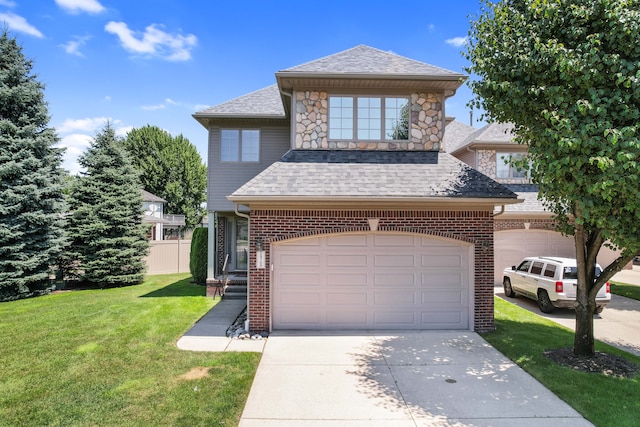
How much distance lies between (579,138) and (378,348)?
16.9ft

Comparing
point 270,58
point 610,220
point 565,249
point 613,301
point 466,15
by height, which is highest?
point 270,58

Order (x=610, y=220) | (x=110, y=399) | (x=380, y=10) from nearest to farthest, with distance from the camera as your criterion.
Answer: (x=110, y=399), (x=610, y=220), (x=380, y=10)

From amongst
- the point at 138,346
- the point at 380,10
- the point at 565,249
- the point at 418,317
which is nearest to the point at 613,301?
the point at 565,249

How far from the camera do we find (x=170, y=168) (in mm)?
37812

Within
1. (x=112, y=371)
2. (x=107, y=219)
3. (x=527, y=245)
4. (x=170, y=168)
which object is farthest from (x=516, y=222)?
(x=170, y=168)

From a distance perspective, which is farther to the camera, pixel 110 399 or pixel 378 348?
pixel 378 348

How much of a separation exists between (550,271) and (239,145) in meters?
10.9

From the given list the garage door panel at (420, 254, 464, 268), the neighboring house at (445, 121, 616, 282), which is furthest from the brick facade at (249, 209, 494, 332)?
the neighboring house at (445, 121, 616, 282)

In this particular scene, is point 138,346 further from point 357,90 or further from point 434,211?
point 357,90

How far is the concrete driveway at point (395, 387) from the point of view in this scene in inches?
181

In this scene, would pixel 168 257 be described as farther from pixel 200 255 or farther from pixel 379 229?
pixel 379 229

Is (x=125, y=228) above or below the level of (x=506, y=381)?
above

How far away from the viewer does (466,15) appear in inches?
284

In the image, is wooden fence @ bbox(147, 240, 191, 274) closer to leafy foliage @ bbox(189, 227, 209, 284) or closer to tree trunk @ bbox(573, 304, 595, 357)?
leafy foliage @ bbox(189, 227, 209, 284)
